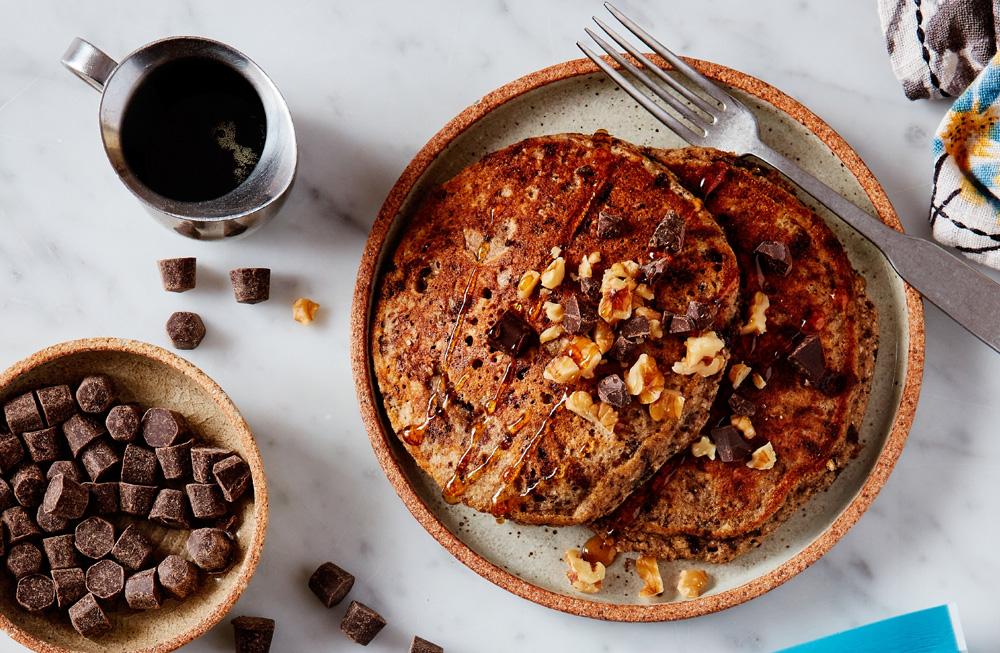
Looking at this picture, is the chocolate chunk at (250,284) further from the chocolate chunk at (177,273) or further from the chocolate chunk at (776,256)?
the chocolate chunk at (776,256)

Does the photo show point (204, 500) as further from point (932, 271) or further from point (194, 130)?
point (932, 271)

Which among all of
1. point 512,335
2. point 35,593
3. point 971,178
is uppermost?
point 971,178

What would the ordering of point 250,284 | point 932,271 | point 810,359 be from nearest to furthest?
point 810,359 → point 932,271 → point 250,284

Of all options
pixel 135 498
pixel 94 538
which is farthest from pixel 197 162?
pixel 94 538

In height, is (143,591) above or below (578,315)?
below

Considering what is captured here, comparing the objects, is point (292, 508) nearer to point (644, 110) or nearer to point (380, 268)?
point (380, 268)

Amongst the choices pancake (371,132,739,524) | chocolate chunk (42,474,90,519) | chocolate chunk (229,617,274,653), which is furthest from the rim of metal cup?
chocolate chunk (229,617,274,653)

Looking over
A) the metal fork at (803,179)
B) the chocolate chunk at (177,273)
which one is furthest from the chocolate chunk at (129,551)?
the metal fork at (803,179)
